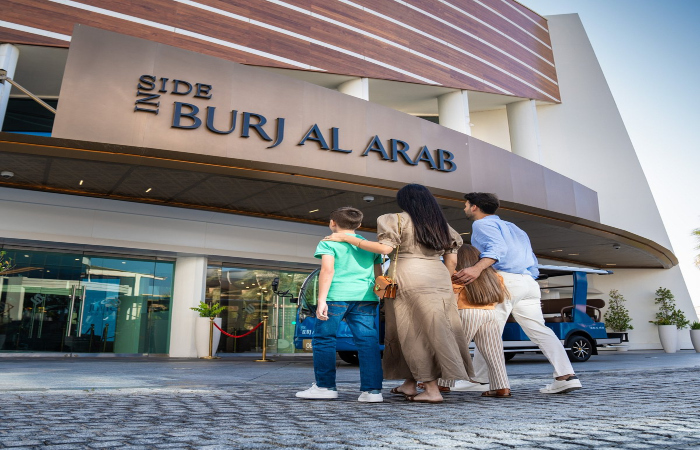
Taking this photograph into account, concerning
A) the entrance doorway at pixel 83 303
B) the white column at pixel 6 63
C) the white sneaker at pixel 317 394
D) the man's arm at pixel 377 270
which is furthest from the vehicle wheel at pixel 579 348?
the white column at pixel 6 63

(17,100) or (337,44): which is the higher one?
(337,44)

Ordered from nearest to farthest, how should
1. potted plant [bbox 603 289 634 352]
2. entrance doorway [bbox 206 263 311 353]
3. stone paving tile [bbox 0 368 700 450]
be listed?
stone paving tile [bbox 0 368 700 450] < entrance doorway [bbox 206 263 311 353] < potted plant [bbox 603 289 634 352]

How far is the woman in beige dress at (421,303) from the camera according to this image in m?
3.56

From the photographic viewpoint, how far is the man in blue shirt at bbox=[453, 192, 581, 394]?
4094 mm

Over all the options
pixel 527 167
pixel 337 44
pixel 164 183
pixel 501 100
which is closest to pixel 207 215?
pixel 164 183

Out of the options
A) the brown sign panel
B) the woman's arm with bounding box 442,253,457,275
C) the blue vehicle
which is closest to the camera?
the woman's arm with bounding box 442,253,457,275

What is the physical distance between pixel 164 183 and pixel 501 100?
12.0 m

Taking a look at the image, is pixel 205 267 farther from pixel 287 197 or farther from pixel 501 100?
pixel 501 100

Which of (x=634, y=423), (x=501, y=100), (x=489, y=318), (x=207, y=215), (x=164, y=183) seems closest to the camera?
(x=634, y=423)

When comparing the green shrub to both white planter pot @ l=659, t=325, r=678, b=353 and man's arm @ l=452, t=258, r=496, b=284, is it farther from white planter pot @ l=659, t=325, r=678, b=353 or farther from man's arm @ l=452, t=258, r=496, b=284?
white planter pot @ l=659, t=325, r=678, b=353

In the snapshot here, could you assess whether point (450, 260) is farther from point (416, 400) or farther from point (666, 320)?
point (666, 320)

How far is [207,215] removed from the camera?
1263cm

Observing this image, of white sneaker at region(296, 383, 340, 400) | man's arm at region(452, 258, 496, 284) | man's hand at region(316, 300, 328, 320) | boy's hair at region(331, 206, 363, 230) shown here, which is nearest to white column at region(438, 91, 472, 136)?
man's arm at region(452, 258, 496, 284)

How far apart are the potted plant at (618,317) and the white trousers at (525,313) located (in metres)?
18.1
